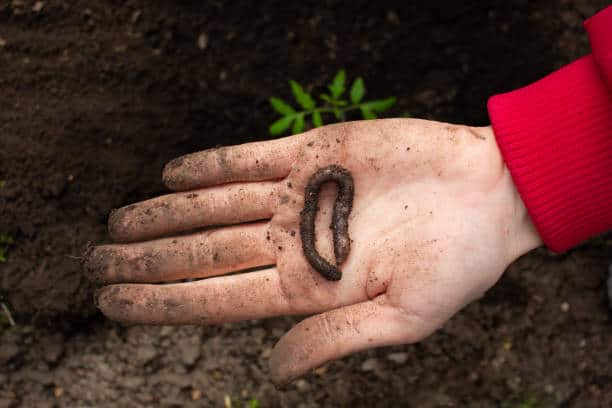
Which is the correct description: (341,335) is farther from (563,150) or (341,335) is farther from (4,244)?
(4,244)

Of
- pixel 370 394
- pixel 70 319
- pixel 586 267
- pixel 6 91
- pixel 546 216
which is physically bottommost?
pixel 370 394

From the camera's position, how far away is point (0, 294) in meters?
4.53

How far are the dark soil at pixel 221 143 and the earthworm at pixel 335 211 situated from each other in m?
1.26

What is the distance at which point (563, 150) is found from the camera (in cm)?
358

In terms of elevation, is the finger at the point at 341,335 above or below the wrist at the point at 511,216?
below

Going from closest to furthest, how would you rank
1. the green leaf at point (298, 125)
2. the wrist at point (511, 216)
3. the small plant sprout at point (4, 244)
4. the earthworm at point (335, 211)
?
the wrist at point (511, 216) < the earthworm at point (335, 211) < the green leaf at point (298, 125) < the small plant sprout at point (4, 244)

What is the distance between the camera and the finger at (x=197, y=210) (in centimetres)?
408

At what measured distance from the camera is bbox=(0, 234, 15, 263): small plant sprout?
14.8 feet

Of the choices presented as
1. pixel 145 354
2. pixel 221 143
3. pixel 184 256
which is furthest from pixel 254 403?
pixel 221 143

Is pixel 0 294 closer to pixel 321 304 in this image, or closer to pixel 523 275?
pixel 321 304

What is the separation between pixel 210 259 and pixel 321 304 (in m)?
0.85

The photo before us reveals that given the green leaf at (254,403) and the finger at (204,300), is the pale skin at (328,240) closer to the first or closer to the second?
the finger at (204,300)

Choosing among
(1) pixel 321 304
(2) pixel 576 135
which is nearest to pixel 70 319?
(1) pixel 321 304

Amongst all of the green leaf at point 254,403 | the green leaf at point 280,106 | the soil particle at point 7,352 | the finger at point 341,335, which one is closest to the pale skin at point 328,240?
the finger at point 341,335
